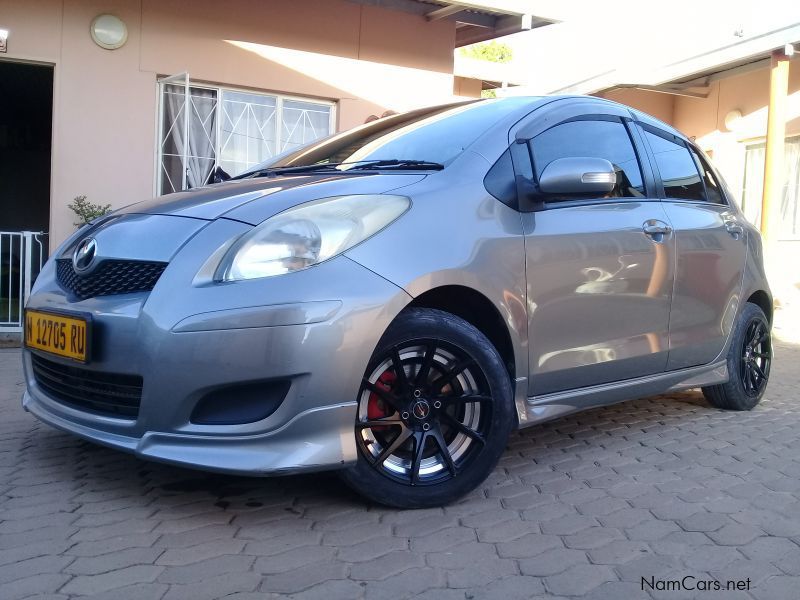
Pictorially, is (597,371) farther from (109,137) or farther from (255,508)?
(109,137)

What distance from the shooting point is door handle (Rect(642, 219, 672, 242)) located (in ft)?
11.7

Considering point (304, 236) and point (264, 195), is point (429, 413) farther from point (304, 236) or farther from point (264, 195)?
point (264, 195)

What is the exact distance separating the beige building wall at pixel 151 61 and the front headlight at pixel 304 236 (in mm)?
5837

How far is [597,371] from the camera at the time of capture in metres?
3.36

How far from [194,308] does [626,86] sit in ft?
37.1

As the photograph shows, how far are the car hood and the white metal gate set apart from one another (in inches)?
167

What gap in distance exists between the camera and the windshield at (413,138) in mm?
3188

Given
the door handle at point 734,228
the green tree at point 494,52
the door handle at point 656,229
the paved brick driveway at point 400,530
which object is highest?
the green tree at point 494,52

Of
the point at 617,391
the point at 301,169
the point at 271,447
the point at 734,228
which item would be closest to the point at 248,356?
the point at 271,447

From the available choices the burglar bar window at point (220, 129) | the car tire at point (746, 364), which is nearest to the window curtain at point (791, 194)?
the burglar bar window at point (220, 129)

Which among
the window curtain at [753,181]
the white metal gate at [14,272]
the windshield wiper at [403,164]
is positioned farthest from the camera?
the window curtain at [753,181]

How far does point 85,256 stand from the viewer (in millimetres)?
2793

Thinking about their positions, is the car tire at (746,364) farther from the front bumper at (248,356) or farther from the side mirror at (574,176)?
the front bumper at (248,356)

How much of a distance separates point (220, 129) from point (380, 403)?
6.27 m
